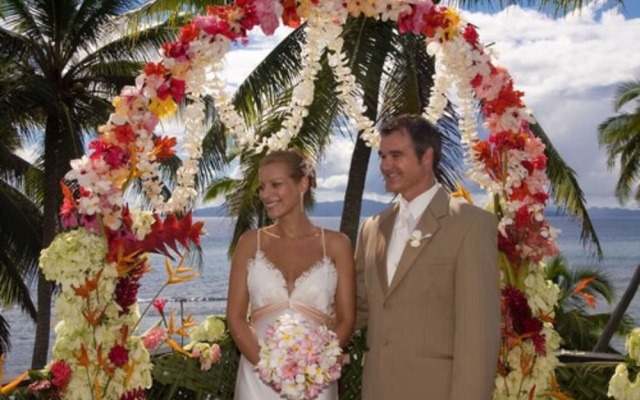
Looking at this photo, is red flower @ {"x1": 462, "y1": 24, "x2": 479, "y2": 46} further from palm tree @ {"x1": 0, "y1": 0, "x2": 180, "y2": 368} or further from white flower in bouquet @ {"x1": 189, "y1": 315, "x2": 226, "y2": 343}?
palm tree @ {"x1": 0, "y1": 0, "x2": 180, "y2": 368}

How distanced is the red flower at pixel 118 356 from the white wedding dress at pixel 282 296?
65cm

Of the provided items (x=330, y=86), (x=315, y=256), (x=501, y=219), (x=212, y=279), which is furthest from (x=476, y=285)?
(x=212, y=279)

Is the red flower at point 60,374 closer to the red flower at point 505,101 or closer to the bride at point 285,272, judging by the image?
the bride at point 285,272

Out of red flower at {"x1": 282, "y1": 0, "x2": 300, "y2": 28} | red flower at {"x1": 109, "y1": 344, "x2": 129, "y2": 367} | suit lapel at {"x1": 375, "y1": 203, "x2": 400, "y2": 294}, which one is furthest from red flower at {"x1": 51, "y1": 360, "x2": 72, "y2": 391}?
red flower at {"x1": 282, "y1": 0, "x2": 300, "y2": 28}

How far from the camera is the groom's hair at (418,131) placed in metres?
4.02

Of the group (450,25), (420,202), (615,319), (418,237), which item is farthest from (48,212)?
(418,237)

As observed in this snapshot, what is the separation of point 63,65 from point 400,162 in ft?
62.7

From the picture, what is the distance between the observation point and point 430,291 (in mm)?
3998

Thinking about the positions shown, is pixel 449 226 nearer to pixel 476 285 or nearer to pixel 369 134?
pixel 476 285

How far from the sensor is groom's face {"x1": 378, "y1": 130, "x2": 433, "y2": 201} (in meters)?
4.01

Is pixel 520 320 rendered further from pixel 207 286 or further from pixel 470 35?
pixel 207 286

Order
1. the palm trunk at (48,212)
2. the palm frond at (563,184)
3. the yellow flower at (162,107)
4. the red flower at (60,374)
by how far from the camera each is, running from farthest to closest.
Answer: the palm trunk at (48,212)
the palm frond at (563,184)
the yellow flower at (162,107)
the red flower at (60,374)

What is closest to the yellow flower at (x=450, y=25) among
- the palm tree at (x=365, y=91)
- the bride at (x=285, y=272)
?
the bride at (x=285, y=272)

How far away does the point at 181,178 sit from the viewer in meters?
5.41
